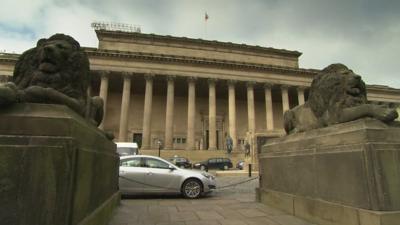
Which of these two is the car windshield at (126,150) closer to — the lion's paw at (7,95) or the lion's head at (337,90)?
the lion's head at (337,90)

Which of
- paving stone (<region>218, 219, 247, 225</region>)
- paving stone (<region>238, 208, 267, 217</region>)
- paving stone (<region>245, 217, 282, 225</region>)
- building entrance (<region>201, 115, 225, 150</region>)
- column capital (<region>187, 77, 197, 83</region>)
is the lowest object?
paving stone (<region>218, 219, 247, 225</region>)

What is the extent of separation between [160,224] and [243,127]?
46.2 m

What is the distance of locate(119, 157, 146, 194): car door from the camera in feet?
35.6

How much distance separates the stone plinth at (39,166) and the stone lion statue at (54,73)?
344 mm

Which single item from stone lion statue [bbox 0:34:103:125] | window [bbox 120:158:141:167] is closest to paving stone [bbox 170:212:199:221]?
Answer: stone lion statue [bbox 0:34:103:125]

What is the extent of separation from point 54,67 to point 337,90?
488cm

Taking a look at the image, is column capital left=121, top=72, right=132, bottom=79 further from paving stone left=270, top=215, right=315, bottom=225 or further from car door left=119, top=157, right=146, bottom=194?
paving stone left=270, top=215, right=315, bottom=225

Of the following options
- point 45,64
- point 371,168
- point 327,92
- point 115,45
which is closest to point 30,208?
point 45,64

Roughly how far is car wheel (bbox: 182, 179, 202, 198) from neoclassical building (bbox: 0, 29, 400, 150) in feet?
96.7

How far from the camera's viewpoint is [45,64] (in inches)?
156

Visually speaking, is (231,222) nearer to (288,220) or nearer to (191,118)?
(288,220)

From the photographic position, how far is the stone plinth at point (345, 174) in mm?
3982

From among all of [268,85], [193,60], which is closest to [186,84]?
[193,60]

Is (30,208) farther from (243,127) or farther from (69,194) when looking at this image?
(243,127)
